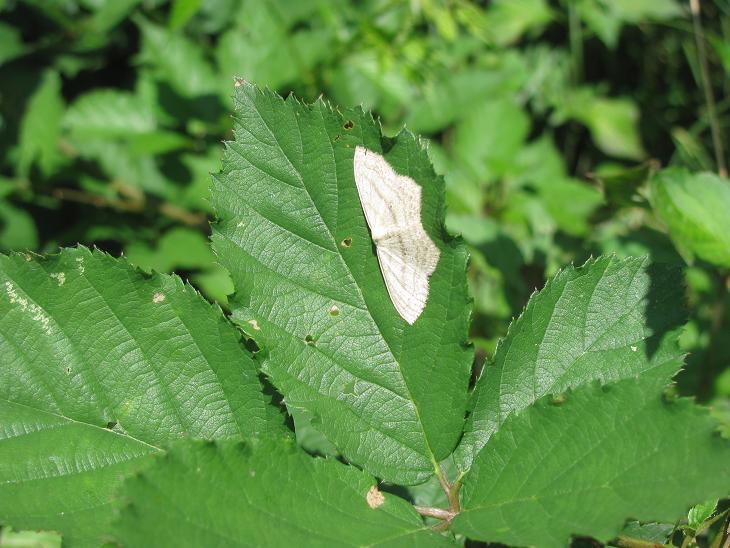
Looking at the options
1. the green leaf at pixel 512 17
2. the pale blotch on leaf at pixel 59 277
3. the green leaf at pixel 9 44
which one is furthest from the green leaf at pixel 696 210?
the green leaf at pixel 9 44

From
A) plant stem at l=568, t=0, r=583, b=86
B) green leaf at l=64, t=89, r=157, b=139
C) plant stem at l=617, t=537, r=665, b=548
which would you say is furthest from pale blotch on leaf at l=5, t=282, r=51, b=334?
plant stem at l=568, t=0, r=583, b=86

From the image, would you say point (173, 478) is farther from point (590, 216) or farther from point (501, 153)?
point (501, 153)

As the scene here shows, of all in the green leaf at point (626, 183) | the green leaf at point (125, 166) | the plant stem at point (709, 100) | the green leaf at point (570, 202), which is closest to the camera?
the green leaf at point (626, 183)

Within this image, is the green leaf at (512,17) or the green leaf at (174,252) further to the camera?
the green leaf at (512,17)

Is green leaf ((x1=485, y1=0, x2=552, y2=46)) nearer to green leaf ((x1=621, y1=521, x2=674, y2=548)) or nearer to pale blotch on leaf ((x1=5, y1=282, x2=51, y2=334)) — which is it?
green leaf ((x1=621, y1=521, x2=674, y2=548))

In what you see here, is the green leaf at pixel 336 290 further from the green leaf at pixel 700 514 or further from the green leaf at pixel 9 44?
the green leaf at pixel 9 44

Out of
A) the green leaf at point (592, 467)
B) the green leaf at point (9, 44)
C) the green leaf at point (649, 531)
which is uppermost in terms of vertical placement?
the green leaf at point (9, 44)
